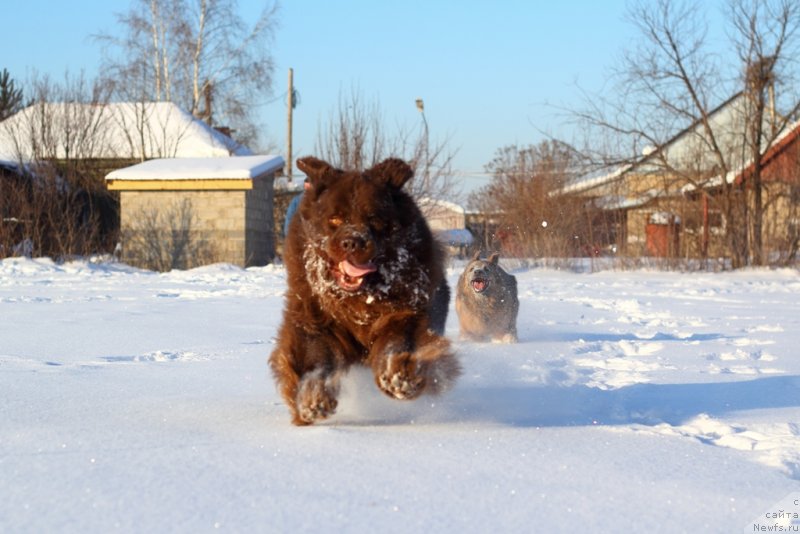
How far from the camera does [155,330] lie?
6.46 meters

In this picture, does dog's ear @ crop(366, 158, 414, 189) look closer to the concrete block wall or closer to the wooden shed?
the wooden shed

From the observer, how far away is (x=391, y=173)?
11.8 ft

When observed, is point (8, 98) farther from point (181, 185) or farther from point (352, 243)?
point (352, 243)

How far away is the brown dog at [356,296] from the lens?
10.2ft

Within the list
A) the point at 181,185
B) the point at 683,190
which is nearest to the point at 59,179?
the point at 181,185

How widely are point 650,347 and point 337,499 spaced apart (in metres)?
4.42

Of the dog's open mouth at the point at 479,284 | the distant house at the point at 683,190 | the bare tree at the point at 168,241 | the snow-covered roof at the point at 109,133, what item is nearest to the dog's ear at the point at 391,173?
the dog's open mouth at the point at 479,284

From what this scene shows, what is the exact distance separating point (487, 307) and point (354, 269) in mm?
3581

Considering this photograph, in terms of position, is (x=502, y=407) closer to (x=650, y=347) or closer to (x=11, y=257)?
(x=650, y=347)

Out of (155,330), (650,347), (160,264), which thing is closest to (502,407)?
(650,347)

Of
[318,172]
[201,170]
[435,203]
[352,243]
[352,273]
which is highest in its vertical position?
[201,170]

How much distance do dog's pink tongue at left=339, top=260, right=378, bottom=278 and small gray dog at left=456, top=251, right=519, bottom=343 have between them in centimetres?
349

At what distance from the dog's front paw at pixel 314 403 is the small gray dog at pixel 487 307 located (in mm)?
3716

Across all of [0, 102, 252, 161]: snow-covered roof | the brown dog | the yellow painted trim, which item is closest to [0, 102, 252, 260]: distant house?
[0, 102, 252, 161]: snow-covered roof
